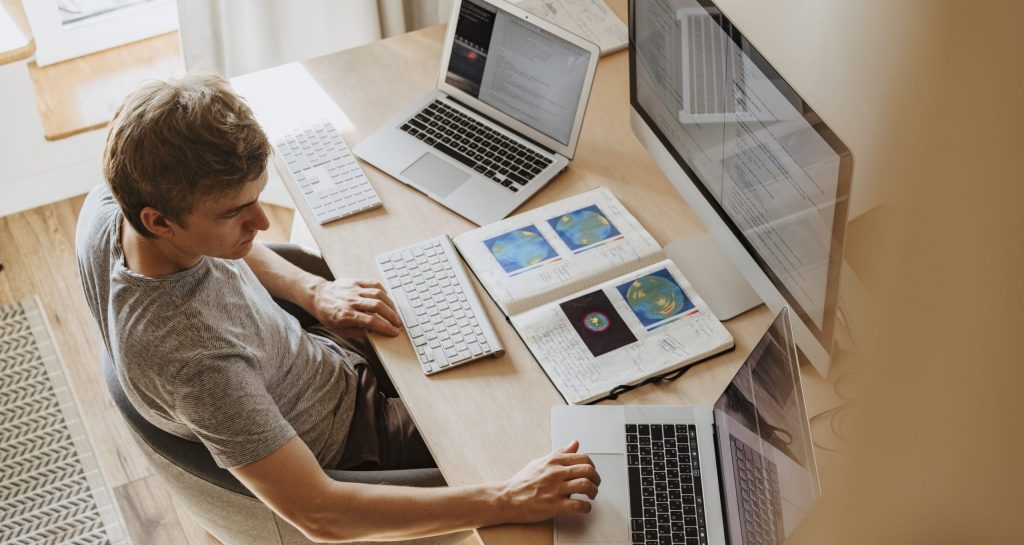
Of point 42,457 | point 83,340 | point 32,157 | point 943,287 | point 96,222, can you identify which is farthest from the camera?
point 32,157

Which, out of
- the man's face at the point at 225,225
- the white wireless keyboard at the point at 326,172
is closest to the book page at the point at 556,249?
the white wireless keyboard at the point at 326,172

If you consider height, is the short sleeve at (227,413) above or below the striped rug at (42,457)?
above

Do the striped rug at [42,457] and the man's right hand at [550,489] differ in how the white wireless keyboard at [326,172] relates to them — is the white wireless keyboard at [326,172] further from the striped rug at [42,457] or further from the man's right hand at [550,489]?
the striped rug at [42,457]

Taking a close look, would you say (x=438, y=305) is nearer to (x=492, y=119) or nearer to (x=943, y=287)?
(x=492, y=119)

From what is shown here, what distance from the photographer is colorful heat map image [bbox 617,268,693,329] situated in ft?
4.87

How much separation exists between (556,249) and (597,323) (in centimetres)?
17

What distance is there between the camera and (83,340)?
2414 millimetres

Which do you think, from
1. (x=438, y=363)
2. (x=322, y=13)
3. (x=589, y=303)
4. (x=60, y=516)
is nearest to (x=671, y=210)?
(x=589, y=303)

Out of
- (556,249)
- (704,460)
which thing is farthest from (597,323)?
(704,460)

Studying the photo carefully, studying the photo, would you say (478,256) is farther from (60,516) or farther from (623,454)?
(60,516)

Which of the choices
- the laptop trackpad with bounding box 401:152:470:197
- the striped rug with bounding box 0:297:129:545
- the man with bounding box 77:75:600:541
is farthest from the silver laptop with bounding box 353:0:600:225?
the striped rug with bounding box 0:297:129:545

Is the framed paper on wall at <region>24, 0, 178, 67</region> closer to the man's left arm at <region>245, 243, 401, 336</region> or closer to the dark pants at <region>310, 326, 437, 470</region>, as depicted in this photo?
the man's left arm at <region>245, 243, 401, 336</region>

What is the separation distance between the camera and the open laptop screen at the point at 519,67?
161cm

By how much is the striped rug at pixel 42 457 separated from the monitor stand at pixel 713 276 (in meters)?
1.36
